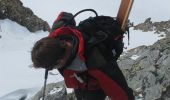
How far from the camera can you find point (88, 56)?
4.60 m

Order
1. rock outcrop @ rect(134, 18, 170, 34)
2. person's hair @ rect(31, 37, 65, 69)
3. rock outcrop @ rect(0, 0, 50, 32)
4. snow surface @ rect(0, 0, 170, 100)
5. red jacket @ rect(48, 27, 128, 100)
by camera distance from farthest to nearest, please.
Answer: rock outcrop @ rect(0, 0, 50, 32) → rock outcrop @ rect(134, 18, 170, 34) → snow surface @ rect(0, 0, 170, 100) → red jacket @ rect(48, 27, 128, 100) → person's hair @ rect(31, 37, 65, 69)

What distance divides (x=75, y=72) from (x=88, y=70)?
0.15m

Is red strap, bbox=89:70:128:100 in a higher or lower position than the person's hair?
lower

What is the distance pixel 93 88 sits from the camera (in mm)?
4914

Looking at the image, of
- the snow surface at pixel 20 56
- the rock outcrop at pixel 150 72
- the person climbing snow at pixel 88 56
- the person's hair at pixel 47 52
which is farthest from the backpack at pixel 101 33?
the rock outcrop at pixel 150 72

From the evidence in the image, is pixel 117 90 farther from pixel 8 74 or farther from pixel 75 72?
pixel 8 74

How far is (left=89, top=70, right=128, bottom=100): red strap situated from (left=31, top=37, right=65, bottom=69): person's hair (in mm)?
366

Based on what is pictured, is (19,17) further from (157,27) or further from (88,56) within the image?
(88,56)

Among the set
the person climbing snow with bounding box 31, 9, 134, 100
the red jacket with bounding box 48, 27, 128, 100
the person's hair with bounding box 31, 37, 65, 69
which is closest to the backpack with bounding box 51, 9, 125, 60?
the person climbing snow with bounding box 31, 9, 134, 100

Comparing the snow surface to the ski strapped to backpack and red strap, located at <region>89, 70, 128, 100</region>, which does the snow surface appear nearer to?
the ski strapped to backpack

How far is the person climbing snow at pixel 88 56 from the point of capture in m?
4.46

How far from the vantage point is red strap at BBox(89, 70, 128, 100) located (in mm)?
4586

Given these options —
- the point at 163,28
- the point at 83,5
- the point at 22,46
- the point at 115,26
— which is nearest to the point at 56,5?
the point at 83,5

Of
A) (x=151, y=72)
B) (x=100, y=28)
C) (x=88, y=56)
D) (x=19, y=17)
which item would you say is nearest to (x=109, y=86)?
(x=88, y=56)
